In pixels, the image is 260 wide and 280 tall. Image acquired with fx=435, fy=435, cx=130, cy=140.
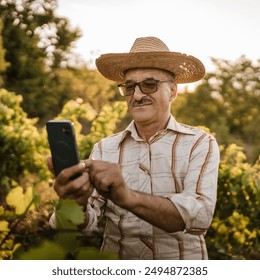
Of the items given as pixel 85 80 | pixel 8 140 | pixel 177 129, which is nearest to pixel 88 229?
pixel 177 129

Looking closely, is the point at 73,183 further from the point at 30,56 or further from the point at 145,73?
the point at 30,56

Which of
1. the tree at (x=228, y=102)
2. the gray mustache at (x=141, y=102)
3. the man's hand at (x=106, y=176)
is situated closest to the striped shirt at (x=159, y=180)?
the gray mustache at (x=141, y=102)

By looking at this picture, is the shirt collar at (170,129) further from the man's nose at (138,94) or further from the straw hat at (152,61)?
the straw hat at (152,61)

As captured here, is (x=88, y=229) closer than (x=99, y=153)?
Yes

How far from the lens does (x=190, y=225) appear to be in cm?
155

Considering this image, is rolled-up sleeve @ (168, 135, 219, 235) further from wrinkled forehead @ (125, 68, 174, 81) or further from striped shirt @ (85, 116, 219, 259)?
wrinkled forehead @ (125, 68, 174, 81)

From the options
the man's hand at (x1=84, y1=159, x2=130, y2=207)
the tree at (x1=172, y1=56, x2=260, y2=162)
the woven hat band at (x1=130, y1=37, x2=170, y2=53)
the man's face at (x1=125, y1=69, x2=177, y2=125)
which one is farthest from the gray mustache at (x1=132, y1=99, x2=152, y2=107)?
the tree at (x1=172, y1=56, x2=260, y2=162)

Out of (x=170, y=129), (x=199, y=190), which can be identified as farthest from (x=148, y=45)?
(x=199, y=190)

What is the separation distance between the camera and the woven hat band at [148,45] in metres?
2.17

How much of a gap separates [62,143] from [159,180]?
889 millimetres

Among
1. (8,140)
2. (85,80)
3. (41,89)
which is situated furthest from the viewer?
(85,80)

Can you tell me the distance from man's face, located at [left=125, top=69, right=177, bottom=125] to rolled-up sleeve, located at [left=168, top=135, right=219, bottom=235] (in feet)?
0.83

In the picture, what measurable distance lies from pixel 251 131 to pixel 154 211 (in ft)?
67.2

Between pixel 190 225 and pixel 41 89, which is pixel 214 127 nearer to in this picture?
pixel 41 89
